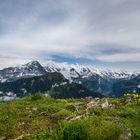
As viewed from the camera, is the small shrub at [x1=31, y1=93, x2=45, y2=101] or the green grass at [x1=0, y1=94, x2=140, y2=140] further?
the small shrub at [x1=31, y1=93, x2=45, y2=101]

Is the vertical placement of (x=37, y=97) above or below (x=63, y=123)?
above

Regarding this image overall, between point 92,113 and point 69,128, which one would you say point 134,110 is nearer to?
point 92,113

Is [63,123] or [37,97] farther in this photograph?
[37,97]

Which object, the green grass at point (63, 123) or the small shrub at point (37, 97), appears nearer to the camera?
the green grass at point (63, 123)

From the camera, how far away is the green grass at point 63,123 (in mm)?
17016

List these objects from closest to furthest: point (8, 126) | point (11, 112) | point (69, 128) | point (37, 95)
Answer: point (69, 128) → point (8, 126) → point (11, 112) → point (37, 95)

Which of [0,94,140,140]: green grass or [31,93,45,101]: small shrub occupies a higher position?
[31,93,45,101]: small shrub

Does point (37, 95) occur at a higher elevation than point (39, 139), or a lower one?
higher

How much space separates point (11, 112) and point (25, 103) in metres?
4.87

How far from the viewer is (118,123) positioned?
72.6 ft

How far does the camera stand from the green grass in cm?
1702

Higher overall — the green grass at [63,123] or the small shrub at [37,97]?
the small shrub at [37,97]

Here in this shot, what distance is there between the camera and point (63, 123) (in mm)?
18328

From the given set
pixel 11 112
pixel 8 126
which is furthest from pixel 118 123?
pixel 11 112
